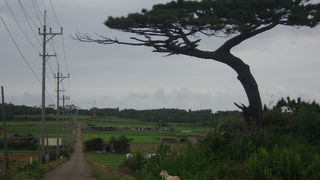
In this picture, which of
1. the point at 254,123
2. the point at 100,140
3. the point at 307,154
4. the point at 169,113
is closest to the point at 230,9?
the point at 254,123

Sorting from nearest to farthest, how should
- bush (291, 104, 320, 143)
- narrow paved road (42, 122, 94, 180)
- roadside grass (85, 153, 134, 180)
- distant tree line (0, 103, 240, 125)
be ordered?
bush (291, 104, 320, 143) → roadside grass (85, 153, 134, 180) → narrow paved road (42, 122, 94, 180) → distant tree line (0, 103, 240, 125)

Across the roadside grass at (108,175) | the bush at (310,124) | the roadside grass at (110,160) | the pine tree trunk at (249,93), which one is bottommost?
the roadside grass at (110,160)

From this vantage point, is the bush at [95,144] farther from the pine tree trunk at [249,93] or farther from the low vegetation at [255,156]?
the low vegetation at [255,156]

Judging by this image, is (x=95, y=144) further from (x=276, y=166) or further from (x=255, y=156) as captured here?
(x=276, y=166)

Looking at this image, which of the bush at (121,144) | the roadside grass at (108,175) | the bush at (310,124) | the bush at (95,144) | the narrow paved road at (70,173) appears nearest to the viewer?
the bush at (310,124)

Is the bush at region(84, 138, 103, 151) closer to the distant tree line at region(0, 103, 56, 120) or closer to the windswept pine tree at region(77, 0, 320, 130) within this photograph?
the distant tree line at region(0, 103, 56, 120)

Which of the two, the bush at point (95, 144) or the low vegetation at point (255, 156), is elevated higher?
the low vegetation at point (255, 156)

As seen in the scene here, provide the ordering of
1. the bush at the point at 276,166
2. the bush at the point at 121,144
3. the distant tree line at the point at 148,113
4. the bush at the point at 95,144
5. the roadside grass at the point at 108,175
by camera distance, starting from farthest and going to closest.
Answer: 1. the bush at the point at 95,144
2. the bush at the point at 121,144
3. the distant tree line at the point at 148,113
4. the roadside grass at the point at 108,175
5. the bush at the point at 276,166

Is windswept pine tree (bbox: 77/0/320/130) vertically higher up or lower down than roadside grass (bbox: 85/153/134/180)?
higher up

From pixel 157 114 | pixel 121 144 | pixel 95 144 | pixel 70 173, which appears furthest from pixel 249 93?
pixel 95 144

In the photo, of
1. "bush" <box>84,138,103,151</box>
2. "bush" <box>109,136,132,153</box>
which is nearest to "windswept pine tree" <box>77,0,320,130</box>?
Answer: "bush" <box>109,136,132,153</box>

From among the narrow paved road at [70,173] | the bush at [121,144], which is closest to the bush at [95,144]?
the bush at [121,144]

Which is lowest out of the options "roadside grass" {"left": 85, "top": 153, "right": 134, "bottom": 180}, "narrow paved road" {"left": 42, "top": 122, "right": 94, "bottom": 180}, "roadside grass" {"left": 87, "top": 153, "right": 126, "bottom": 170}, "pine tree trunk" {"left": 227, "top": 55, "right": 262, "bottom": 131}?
"roadside grass" {"left": 87, "top": 153, "right": 126, "bottom": 170}

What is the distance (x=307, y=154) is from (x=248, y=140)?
200 centimetres
